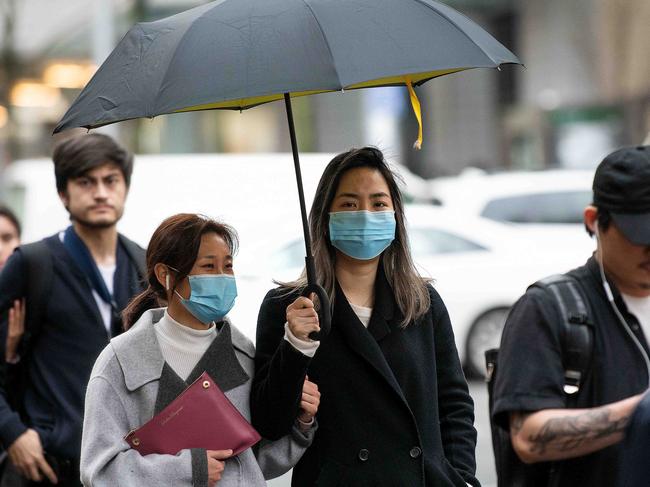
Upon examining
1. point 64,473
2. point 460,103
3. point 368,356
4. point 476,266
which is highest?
point 460,103

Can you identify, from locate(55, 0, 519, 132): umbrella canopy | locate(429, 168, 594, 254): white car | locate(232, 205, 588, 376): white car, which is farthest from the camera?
locate(429, 168, 594, 254): white car

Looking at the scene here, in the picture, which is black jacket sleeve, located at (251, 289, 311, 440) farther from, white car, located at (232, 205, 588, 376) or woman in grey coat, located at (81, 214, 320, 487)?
white car, located at (232, 205, 588, 376)

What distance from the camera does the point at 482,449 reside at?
9.31m

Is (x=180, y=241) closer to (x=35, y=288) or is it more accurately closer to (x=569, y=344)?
(x=569, y=344)

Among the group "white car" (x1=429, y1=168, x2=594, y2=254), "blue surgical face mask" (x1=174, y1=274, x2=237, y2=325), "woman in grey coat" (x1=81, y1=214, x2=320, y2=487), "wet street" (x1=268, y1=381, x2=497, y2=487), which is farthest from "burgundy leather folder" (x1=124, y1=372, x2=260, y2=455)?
"white car" (x1=429, y1=168, x2=594, y2=254)

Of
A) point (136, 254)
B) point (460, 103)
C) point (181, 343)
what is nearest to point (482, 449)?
point (136, 254)

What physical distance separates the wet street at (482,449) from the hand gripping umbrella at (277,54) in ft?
15.3

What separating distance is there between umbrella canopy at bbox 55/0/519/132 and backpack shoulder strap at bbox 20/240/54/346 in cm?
125

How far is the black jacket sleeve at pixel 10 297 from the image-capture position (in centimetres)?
486

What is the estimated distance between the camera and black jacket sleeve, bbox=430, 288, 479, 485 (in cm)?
393

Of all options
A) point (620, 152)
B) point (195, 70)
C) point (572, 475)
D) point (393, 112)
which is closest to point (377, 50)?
point (195, 70)

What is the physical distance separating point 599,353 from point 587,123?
30164 millimetres

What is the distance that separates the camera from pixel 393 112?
1236 inches

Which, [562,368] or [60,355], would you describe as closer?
[562,368]
